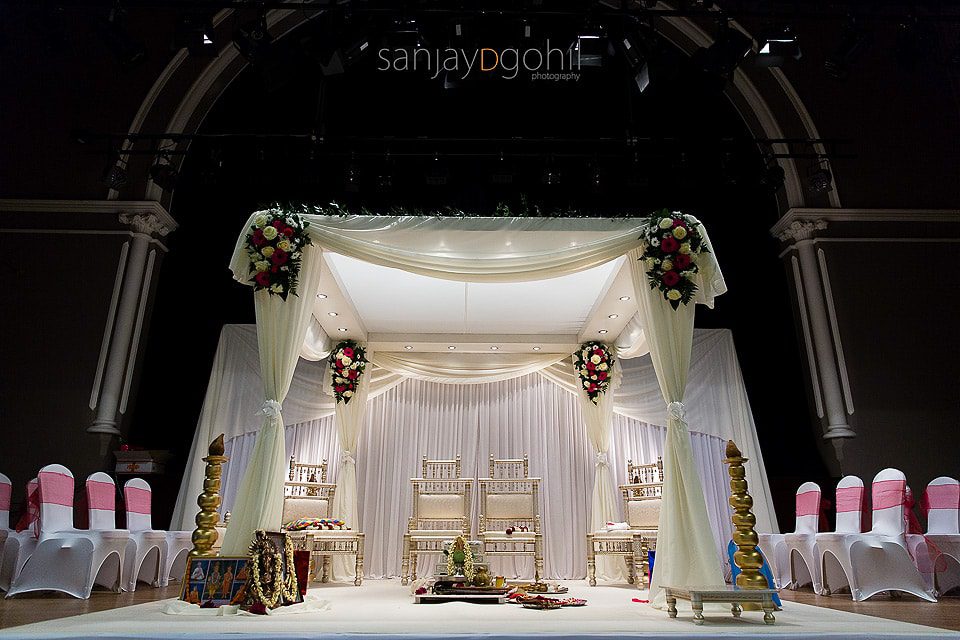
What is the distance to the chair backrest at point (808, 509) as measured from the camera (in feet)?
22.0

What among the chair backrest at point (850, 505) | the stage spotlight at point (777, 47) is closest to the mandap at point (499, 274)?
the stage spotlight at point (777, 47)

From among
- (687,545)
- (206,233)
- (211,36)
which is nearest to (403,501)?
(206,233)

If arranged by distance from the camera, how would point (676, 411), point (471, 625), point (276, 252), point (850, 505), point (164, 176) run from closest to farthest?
point (471, 625) < point (676, 411) < point (276, 252) < point (850, 505) < point (164, 176)

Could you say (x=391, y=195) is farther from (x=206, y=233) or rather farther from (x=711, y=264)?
(x=711, y=264)

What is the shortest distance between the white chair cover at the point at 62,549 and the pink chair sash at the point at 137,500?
2.34 feet

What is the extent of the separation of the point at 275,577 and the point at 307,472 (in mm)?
4199

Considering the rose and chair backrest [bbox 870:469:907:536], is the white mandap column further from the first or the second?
the rose

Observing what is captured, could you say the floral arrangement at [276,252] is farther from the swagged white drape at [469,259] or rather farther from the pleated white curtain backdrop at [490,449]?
the pleated white curtain backdrop at [490,449]

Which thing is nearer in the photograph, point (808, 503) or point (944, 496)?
point (944, 496)

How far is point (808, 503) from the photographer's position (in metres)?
6.84

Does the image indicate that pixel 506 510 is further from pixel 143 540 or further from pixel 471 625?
pixel 471 625

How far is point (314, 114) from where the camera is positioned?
8.77 meters

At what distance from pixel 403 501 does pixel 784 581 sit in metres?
4.70

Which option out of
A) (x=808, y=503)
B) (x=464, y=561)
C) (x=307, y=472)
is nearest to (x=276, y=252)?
(x=464, y=561)
